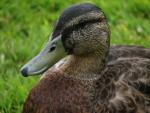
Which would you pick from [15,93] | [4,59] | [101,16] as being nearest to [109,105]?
[101,16]

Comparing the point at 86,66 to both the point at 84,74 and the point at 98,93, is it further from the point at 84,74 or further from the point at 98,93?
the point at 98,93

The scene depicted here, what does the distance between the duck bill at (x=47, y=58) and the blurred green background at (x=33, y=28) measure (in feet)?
2.88

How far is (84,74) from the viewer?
391cm

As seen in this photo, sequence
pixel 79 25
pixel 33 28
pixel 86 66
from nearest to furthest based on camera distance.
Answer: pixel 79 25 < pixel 86 66 < pixel 33 28

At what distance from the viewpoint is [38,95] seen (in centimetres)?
390

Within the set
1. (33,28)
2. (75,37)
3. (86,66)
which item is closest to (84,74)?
(86,66)

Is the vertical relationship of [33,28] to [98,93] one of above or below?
below

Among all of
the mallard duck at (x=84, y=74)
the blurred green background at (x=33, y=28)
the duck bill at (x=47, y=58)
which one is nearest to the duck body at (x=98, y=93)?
the mallard duck at (x=84, y=74)

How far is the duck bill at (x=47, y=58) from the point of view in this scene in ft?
12.4

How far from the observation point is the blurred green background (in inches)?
195

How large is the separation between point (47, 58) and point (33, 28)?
1.92 meters

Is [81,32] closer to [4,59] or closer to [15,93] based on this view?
[15,93]

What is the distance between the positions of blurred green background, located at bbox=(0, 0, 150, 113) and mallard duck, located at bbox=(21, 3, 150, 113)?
803 mm

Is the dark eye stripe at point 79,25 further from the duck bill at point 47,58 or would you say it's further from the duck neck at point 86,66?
the duck neck at point 86,66
